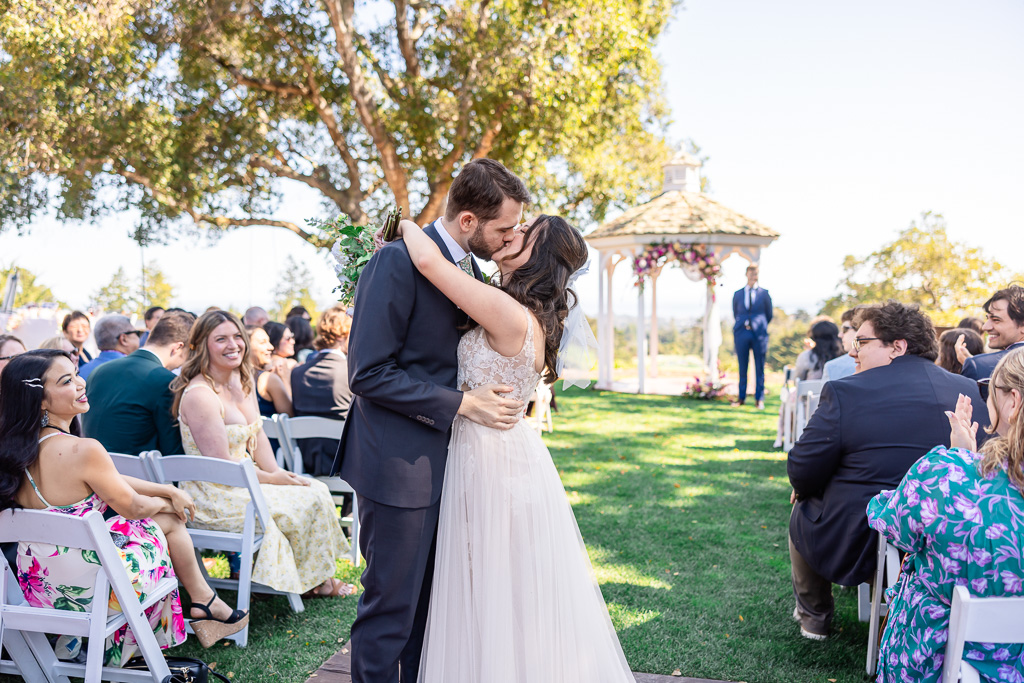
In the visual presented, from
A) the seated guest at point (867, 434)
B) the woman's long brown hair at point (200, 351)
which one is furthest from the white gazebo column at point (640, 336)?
the woman's long brown hair at point (200, 351)

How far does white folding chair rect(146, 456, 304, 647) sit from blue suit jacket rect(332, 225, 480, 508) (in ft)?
4.35

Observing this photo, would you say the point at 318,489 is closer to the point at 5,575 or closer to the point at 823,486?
the point at 5,575

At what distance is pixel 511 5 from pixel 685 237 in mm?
5676

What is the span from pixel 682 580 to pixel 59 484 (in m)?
3.39

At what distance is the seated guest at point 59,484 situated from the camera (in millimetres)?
2697

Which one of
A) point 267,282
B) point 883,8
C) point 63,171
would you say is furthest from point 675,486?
point 883,8

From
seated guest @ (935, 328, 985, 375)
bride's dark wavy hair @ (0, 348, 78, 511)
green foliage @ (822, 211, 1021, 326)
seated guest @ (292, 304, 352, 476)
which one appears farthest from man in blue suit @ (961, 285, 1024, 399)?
green foliage @ (822, 211, 1021, 326)

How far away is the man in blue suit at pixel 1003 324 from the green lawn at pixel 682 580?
5.40ft

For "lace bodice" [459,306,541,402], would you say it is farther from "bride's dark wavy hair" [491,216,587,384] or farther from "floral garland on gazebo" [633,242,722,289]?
"floral garland on gazebo" [633,242,722,289]

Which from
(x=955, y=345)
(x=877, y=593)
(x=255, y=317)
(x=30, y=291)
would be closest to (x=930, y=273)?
(x=955, y=345)

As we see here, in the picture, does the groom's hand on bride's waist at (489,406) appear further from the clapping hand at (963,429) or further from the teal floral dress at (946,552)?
the clapping hand at (963,429)

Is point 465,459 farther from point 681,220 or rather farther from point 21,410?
point 681,220

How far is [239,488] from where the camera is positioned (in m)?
3.92

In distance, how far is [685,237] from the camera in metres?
13.9
